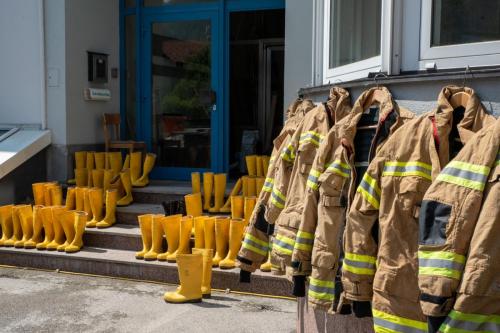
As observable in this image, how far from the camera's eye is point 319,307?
3.01m

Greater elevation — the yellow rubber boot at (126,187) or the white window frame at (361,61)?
the white window frame at (361,61)

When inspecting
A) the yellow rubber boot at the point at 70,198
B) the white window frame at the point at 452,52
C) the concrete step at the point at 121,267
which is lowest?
the concrete step at the point at 121,267

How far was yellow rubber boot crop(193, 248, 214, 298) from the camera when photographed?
5207mm

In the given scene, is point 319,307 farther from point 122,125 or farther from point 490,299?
point 122,125

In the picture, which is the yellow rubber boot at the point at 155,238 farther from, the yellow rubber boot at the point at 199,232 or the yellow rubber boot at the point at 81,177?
the yellow rubber boot at the point at 81,177

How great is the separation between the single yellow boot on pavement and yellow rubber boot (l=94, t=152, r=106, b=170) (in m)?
2.73

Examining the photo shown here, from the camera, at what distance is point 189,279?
16.7 ft

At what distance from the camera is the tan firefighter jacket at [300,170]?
3.36 m

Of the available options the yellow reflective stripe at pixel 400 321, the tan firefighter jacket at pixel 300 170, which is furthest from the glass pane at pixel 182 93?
the yellow reflective stripe at pixel 400 321

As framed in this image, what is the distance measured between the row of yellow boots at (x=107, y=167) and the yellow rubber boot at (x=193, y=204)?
4.38ft

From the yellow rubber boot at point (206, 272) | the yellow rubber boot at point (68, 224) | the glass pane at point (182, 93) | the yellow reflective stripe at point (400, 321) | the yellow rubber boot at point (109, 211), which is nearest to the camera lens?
the yellow reflective stripe at point (400, 321)

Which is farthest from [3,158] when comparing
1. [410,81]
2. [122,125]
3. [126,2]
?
[410,81]

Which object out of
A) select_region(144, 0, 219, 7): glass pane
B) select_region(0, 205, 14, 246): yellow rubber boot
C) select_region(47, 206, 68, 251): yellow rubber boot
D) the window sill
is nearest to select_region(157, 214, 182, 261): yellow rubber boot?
select_region(47, 206, 68, 251): yellow rubber boot

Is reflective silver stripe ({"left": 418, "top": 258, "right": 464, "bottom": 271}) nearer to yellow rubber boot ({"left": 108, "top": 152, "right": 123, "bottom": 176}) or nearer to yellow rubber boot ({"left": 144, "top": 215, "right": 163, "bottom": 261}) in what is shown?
yellow rubber boot ({"left": 144, "top": 215, "right": 163, "bottom": 261})
